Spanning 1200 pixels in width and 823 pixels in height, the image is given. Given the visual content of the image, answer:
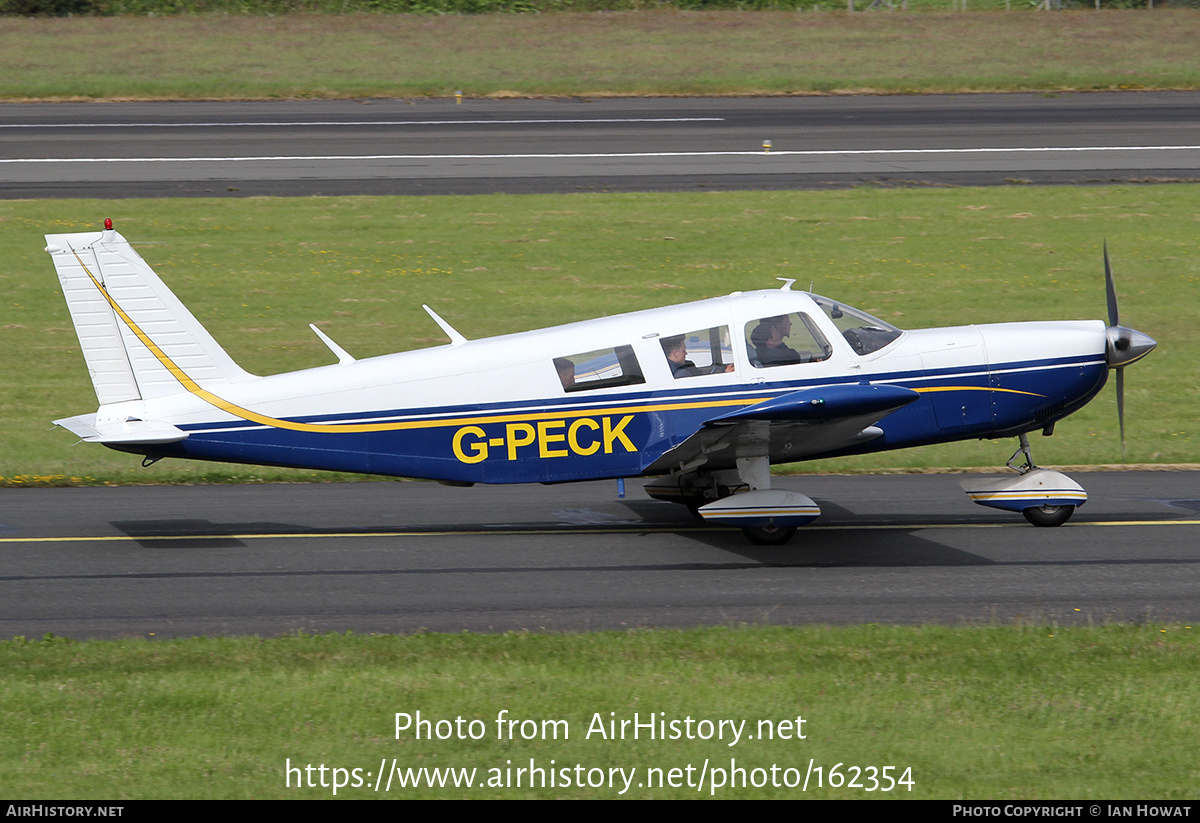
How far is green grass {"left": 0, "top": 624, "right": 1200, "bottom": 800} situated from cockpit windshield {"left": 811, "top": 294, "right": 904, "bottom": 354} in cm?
325

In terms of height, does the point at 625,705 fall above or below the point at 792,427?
below

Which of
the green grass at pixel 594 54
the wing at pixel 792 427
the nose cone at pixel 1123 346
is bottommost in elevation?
the wing at pixel 792 427

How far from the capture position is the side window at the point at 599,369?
38.8ft

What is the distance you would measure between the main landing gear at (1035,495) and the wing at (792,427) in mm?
1430

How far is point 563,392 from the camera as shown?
11.8m

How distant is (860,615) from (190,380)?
6.36 metres

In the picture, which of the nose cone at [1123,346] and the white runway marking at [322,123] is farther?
the white runway marking at [322,123]

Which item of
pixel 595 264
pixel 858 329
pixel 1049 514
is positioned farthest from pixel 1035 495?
pixel 595 264

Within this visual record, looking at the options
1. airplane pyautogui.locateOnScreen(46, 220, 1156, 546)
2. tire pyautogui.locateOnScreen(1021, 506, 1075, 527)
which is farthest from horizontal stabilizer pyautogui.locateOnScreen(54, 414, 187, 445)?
tire pyautogui.locateOnScreen(1021, 506, 1075, 527)

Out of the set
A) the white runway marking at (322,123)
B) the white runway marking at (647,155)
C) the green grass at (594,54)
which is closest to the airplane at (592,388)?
the white runway marking at (647,155)

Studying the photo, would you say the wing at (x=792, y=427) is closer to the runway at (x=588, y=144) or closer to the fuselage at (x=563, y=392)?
the fuselage at (x=563, y=392)

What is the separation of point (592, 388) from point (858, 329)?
259 centimetres

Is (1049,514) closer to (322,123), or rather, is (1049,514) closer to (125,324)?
(125,324)

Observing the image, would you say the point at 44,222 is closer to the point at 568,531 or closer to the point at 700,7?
the point at 568,531
